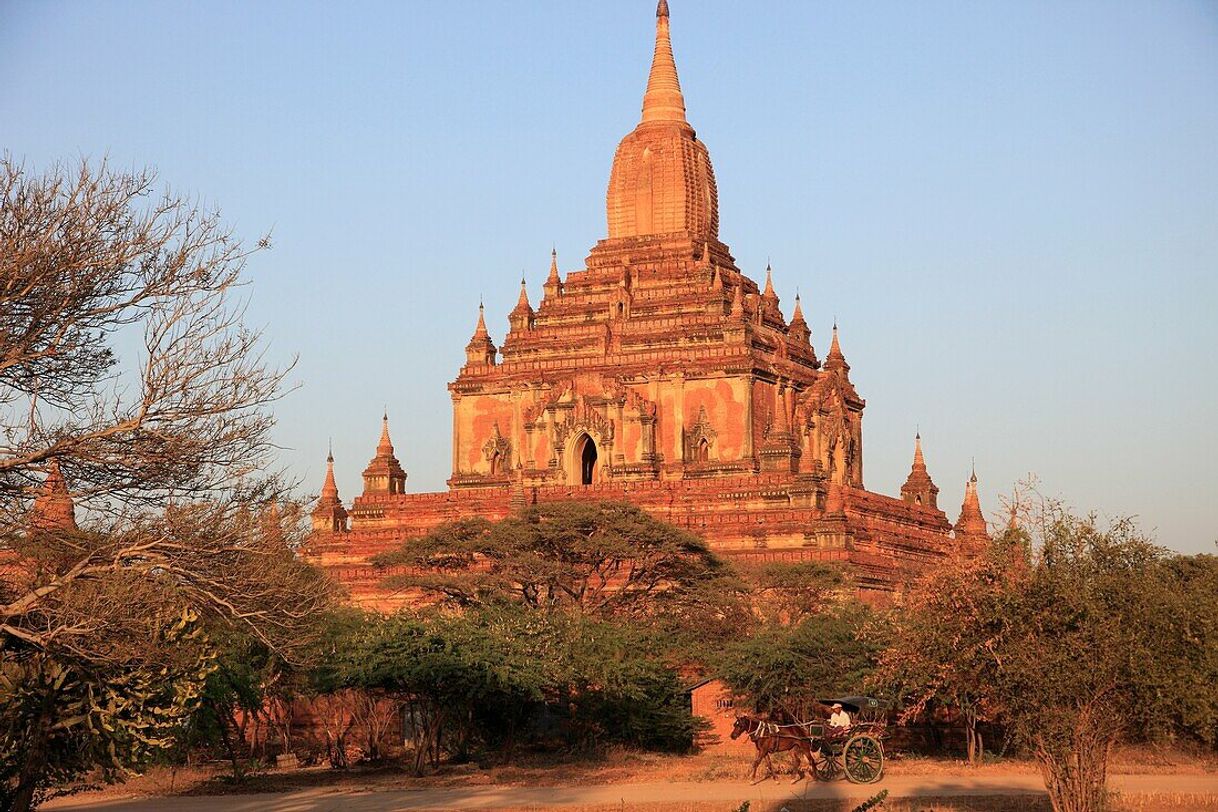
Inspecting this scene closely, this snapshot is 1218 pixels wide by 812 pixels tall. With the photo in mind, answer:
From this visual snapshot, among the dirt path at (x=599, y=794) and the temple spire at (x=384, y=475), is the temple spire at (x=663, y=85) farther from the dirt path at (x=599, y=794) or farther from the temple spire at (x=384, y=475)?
the dirt path at (x=599, y=794)

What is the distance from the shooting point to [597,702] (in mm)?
34406

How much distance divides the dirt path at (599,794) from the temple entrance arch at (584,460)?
24.9 meters

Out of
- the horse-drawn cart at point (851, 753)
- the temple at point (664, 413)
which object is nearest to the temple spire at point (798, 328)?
the temple at point (664, 413)

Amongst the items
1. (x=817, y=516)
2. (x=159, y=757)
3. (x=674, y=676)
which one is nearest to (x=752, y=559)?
(x=817, y=516)

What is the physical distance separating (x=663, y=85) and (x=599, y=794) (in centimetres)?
3564

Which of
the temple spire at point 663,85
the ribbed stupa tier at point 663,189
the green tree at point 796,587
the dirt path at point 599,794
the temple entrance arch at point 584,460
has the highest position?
the temple spire at point 663,85

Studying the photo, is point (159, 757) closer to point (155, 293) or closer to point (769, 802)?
point (769, 802)

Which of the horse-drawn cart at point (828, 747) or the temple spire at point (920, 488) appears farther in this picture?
the temple spire at point (920, 488)

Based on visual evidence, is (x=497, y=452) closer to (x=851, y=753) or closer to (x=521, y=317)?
(x=521, y=317)

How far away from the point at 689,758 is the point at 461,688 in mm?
5301

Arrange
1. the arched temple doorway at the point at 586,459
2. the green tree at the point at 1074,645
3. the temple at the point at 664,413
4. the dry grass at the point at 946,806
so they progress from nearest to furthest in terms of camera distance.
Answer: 1. the green tree at the point at 1074,645
2. the dry grass at the point at 946,806
3. the temple at the point at 664,413
4. the arched temple doorway at the point at 586,459

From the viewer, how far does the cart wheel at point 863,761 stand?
28.6m

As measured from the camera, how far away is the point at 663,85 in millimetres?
59156

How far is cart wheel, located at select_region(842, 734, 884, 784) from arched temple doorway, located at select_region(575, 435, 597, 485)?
82.8ft
